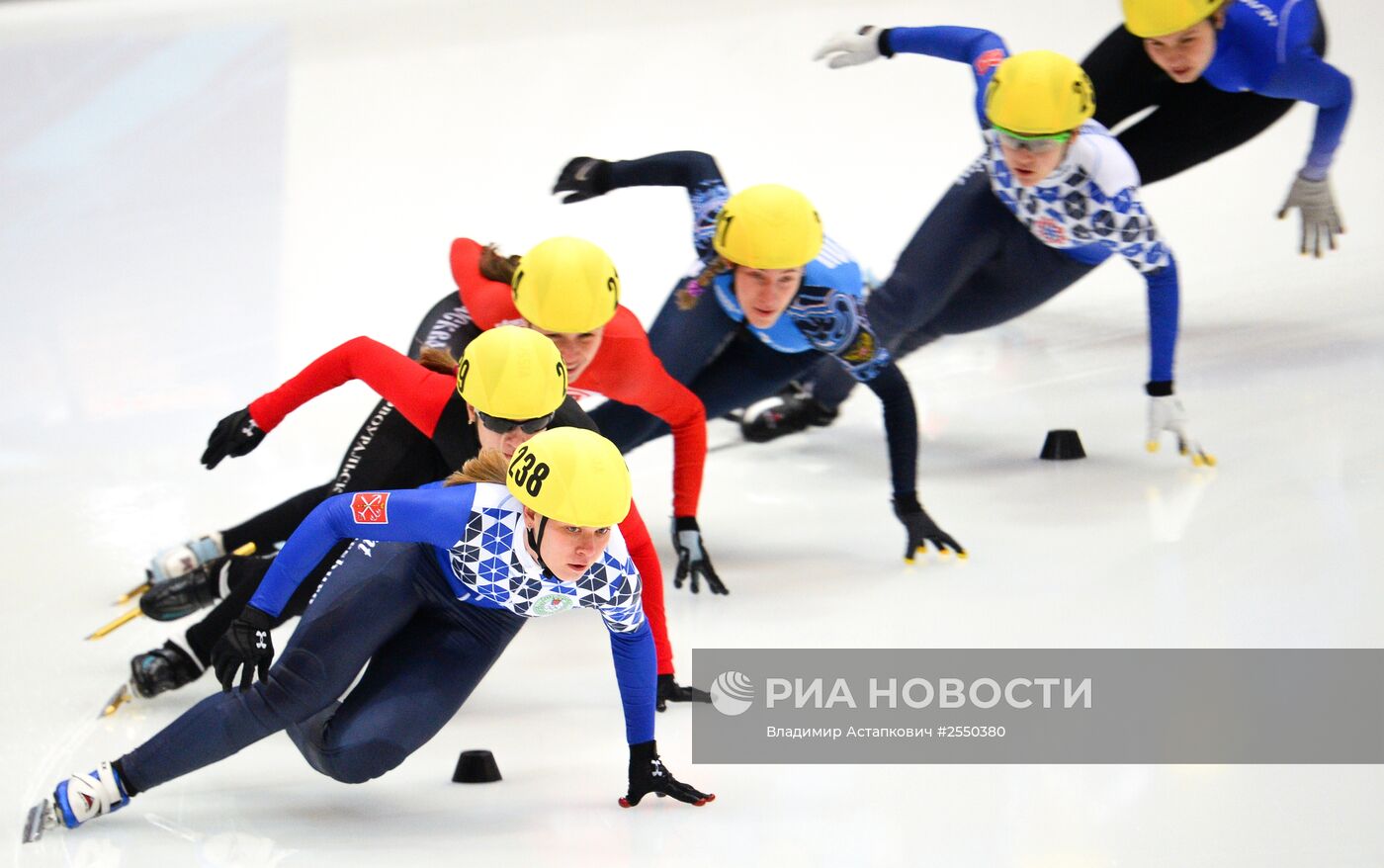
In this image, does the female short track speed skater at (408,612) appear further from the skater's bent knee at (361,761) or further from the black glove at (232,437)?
the black glove at (232,437)

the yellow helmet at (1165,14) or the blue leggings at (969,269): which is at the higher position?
the yellow helmet at (1165,14)

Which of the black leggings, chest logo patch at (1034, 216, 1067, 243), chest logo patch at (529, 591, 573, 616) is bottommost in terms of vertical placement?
chest logo patch at (529, 591, 573, 616)

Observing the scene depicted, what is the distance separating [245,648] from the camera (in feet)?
10.4

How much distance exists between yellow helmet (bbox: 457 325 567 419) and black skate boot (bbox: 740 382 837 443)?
2.07 meters

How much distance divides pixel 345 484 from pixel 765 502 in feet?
4.89

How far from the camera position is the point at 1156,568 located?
4.25 meters

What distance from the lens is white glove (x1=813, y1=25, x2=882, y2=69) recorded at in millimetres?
5352

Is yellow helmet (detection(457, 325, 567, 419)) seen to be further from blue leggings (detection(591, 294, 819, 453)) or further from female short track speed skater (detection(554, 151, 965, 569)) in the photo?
blue leggings (detection(591, 294, 819, 453))

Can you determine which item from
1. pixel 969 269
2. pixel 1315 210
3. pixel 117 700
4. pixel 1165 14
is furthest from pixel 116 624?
pixel 1315 210

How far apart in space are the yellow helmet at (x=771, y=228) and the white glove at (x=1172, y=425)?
48.3 inches

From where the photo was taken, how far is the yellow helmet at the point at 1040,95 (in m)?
4.48

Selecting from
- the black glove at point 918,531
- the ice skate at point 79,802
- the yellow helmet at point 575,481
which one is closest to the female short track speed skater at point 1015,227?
the black glove at point 918,531

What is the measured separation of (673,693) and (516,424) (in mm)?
734

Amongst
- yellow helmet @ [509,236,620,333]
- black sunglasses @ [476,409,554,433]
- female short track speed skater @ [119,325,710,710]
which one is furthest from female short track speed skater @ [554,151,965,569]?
black sunglasses @ [476,409,554,433]
